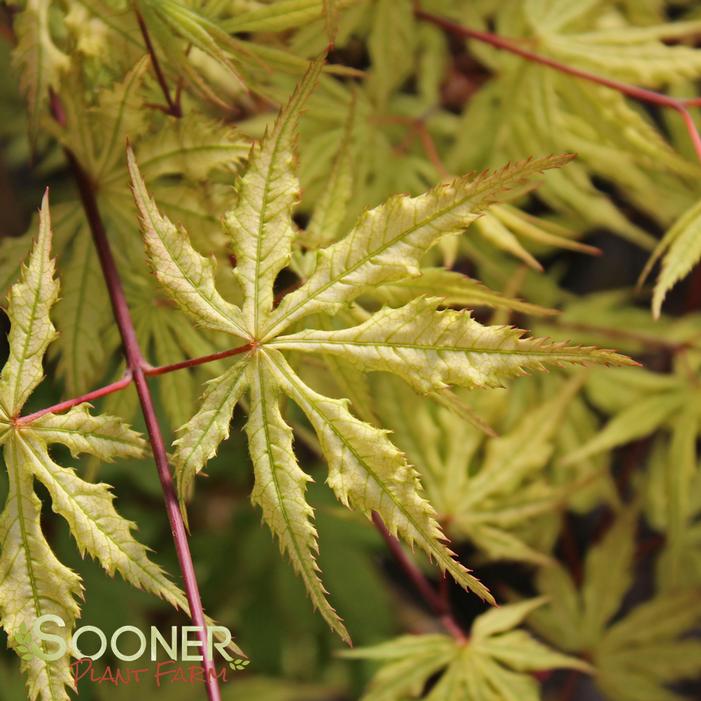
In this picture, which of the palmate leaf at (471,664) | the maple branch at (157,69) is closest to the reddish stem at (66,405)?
the maple branch at (157,69)

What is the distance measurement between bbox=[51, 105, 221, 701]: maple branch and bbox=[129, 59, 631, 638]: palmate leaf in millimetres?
24

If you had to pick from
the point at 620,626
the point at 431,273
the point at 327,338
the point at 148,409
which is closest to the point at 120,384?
the point at 148,409

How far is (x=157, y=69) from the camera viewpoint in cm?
73

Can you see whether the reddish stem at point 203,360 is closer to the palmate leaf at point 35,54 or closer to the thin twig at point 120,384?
the thin twig at point 120,384

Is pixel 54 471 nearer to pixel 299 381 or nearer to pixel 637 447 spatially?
pixel 299 381

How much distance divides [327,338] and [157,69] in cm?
33

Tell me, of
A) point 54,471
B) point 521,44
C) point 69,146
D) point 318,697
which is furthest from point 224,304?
point 318,697

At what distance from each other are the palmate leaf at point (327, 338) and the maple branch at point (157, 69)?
0.64 feet

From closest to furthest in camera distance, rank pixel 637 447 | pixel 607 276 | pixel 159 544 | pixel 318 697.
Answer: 1. pixel 637 447
2. pixel 159 544
3. pixel 607 276
4. pixel 318 697

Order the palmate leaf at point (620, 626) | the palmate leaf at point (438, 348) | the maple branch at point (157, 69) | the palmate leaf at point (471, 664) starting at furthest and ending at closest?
the palmate leaf at point (620, 626) < the palmate leaf at point (471, 664) < the maple branch at point (157, 69) < the palmate leaf at point (438, 348)

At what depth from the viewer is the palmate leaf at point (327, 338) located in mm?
572

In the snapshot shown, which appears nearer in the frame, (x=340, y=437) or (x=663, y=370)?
(x=340, y=437)

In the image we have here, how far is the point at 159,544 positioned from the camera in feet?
4.85

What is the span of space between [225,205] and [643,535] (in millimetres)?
1207
